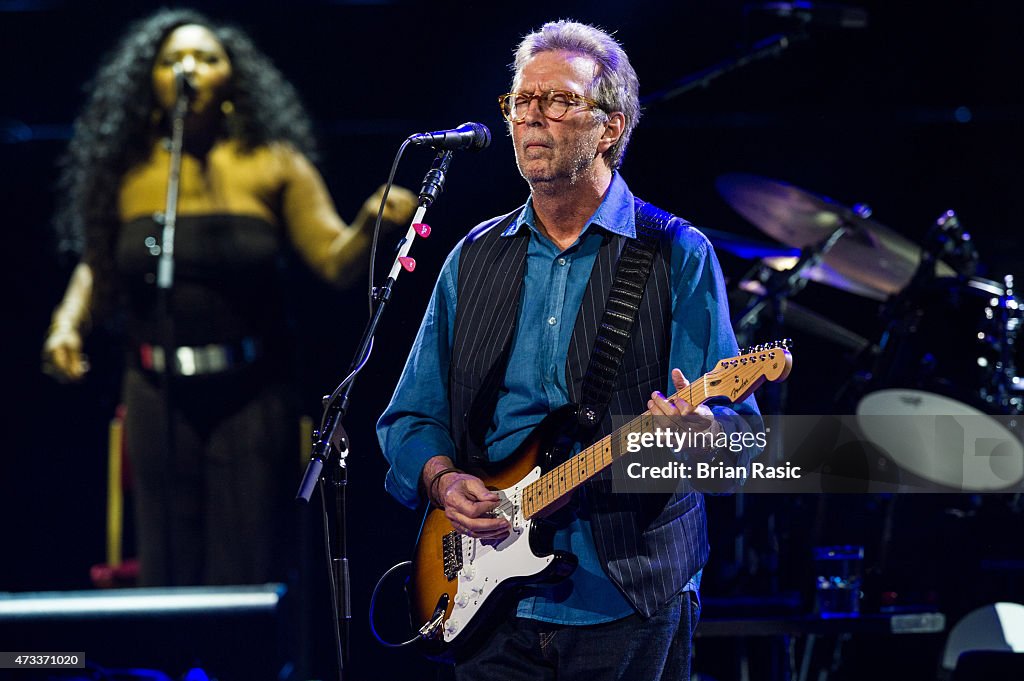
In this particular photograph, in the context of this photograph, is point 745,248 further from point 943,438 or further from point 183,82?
point 183,82

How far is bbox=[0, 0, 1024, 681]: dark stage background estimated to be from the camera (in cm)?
471

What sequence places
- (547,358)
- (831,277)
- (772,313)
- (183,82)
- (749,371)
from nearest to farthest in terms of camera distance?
(749,371), (547,358), (772,313), (831,277), (183,82)

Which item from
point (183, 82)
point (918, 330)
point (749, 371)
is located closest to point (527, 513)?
point (749, 371)

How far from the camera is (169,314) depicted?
17.2ft

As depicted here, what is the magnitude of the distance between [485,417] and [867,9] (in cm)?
321

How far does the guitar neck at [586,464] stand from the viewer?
8.25ft

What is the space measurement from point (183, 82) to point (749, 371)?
3.84 m

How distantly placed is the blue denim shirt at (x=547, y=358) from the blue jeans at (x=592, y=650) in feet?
0.13

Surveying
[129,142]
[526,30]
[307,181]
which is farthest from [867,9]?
[129,142]

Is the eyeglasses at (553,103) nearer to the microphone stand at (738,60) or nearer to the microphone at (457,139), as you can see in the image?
the microphone at (457,139)

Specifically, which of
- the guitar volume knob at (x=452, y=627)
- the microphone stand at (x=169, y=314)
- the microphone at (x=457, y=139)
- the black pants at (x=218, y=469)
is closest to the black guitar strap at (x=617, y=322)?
the microphone at (x=457, y=139)

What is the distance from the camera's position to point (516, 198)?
485cm

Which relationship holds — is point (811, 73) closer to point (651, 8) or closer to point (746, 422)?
point (651, 8)

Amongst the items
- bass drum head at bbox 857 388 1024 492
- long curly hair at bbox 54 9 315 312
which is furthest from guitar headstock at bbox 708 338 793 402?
long curly hair at bbox 54 9 315 312
